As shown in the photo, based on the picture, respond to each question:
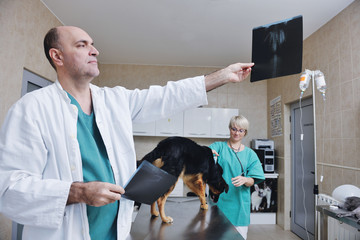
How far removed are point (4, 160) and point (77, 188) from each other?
22cm

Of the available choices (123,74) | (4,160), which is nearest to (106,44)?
(123,74)

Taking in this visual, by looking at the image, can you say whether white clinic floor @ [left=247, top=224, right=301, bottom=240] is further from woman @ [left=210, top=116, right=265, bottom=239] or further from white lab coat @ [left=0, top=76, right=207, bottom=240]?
white lab coat @ [left=0, top=76, right=207, bottom=240]

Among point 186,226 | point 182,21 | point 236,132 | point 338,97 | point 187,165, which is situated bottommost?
point 186,226

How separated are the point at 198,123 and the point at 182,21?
2004 millimetres

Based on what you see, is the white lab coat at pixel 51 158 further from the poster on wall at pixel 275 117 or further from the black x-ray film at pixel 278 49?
the poster on wall at pixel 275 117

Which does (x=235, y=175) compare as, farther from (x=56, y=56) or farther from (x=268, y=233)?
(x=268, y=233)

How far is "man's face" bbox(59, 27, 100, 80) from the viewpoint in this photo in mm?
947

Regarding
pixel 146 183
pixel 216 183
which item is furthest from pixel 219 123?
pixel 146 183

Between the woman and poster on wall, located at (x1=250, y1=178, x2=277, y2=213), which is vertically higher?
the woman

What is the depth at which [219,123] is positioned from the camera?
16.0ft

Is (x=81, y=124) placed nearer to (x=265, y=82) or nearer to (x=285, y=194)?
(x=285, y=194)

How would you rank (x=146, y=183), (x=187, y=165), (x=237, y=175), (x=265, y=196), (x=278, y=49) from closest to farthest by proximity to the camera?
(x=146, y=183), (x=278, y=49), (x=187, y=165), (x=237, y=175), (x=265, y=196)

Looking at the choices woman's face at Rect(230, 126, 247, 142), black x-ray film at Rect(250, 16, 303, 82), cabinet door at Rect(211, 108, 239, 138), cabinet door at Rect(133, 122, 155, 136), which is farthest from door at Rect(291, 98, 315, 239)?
black x-ray film at Rect(250, 16, 303, 82)

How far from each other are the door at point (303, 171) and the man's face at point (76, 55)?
10.8ft
